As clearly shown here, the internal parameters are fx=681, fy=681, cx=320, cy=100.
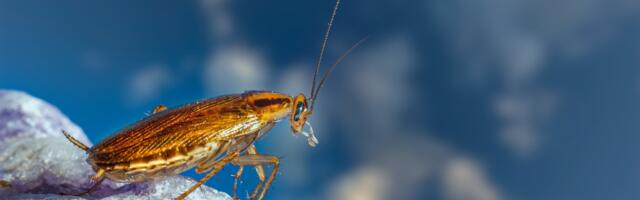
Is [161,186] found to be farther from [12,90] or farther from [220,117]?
[12,90]

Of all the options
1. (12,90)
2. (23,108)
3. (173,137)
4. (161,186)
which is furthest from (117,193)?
(12,90)

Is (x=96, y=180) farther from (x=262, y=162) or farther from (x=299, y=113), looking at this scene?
(x=299, y=113)

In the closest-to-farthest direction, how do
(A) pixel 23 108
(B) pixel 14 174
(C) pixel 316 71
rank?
(B) pixel 14 174 → (C) pixel 316 71 → (A) pixel 23 108

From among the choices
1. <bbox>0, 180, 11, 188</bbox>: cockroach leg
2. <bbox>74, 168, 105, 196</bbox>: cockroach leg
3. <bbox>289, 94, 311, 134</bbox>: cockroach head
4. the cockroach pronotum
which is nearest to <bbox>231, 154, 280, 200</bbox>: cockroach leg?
the cockroach pronotum

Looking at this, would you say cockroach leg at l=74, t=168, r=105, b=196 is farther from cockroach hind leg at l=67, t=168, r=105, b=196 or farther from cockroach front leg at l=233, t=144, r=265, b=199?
cockroach front leg at l=233, t=144, r=265, b=199

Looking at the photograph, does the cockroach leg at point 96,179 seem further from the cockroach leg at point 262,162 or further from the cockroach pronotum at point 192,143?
the cockroach leg at point 262,162

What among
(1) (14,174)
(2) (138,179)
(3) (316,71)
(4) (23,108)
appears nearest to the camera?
(2) (138,179)
